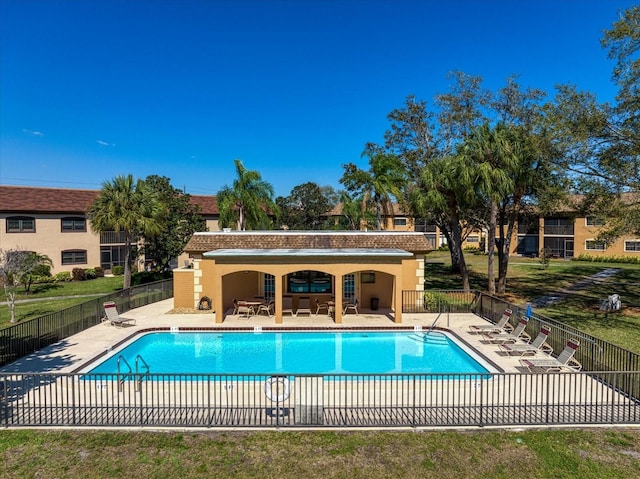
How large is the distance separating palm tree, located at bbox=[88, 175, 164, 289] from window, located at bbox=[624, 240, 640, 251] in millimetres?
58131

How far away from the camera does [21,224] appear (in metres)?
35.7

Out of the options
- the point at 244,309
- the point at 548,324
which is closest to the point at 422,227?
the point at 244,309

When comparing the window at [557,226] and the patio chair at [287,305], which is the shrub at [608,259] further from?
the patio chair at [287,305]

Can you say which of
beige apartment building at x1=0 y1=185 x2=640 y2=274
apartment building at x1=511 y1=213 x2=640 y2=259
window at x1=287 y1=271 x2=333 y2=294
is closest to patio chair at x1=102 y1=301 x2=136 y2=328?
window at x1=287 y1=271 x2=333 y2=294

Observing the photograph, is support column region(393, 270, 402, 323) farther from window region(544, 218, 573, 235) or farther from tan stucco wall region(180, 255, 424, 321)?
window region(544, 218, 573, 235)

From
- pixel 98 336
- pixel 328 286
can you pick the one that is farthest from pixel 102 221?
pixel 328 286

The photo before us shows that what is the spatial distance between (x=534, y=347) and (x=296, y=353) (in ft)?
29.7

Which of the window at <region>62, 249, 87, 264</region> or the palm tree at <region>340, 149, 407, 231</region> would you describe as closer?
the palm tree at <region>340, 149, 407, 231</region>

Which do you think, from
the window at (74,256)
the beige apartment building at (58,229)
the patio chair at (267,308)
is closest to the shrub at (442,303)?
the patio chair at (267,308)

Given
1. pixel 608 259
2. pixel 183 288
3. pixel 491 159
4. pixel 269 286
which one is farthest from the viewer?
pixel 608 259

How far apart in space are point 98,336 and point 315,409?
39.8ft

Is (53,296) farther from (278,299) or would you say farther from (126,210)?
(278,299)

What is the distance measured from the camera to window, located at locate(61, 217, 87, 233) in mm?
37794

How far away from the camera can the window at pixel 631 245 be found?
50500 millimetres
